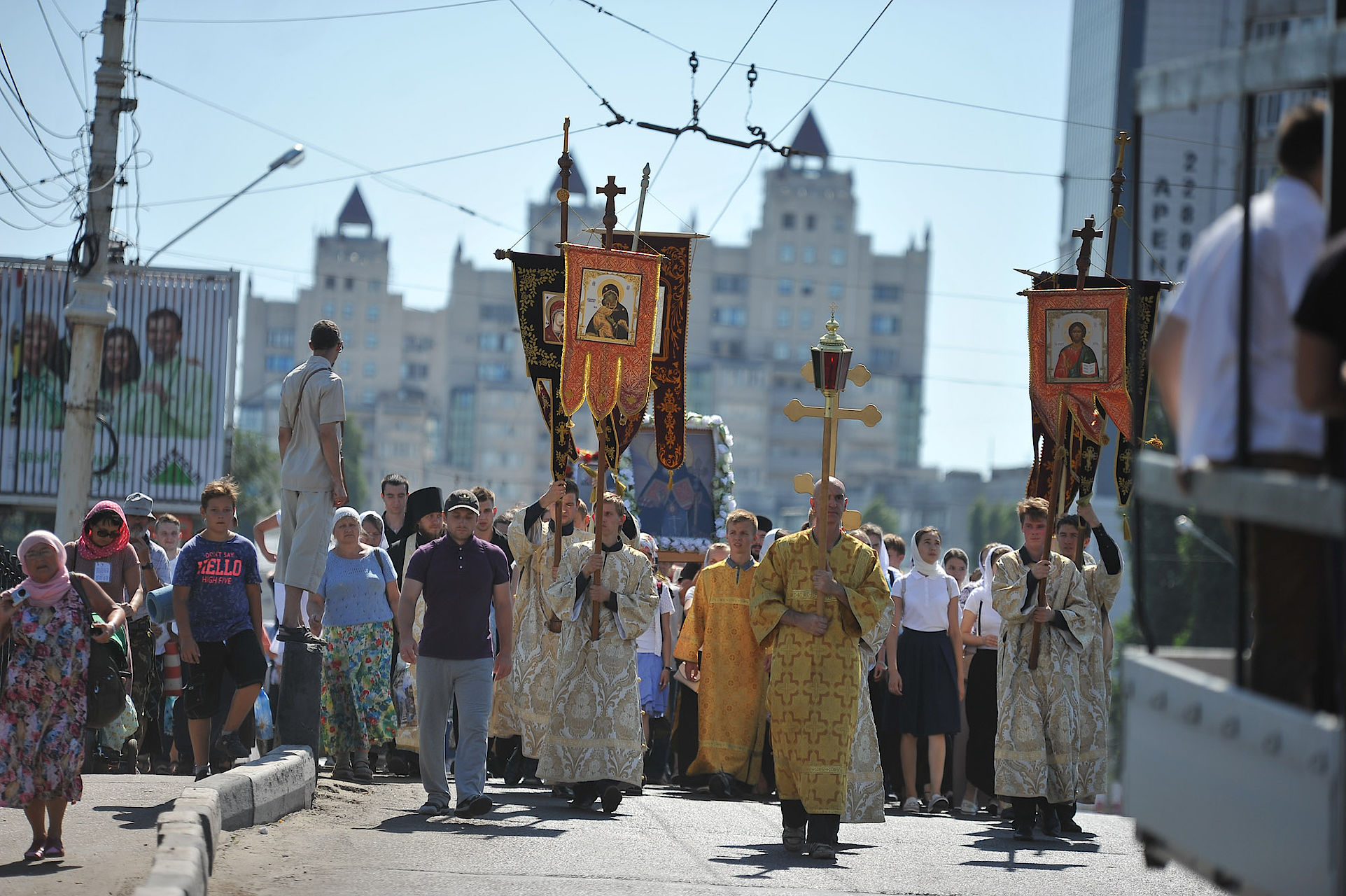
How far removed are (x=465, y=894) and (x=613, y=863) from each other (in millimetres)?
1132

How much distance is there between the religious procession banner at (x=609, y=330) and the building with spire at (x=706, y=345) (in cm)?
12131

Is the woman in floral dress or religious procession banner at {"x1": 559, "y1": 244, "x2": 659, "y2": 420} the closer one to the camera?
the woman in floral dress

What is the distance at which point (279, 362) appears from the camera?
150250 millimetres

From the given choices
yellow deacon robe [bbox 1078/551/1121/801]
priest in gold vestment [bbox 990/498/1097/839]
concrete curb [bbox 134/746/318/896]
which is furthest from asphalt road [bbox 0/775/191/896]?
yellow deacon robe [bbox 1078/551/1121/801]

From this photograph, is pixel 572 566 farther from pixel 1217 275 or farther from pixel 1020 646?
pixel 1217 275

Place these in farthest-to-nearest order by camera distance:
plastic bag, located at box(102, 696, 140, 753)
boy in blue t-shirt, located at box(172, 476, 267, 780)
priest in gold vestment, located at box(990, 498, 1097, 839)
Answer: plastic bag, located at box(102, 696, 140, 753)
priest in gold vestment, located at box(990, 498, 1097, 839)
boy in blue t-shirt, located at box(172, 476, 267, 780)

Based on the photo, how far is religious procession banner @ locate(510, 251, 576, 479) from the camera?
12.0 metres

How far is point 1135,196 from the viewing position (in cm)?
440

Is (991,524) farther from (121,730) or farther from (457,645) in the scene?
(457,645)

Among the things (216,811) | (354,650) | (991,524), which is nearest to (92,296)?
(354,650)

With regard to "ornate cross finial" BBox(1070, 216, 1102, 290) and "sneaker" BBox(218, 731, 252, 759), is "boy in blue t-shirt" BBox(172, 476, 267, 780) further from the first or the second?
"ornate cross finial" BBox(1070, 216, 1102, 290)

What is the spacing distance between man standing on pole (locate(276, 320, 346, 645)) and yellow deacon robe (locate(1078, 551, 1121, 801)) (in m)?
4.67

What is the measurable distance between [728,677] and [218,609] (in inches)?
157

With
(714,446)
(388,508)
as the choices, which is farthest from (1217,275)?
(714,446)
